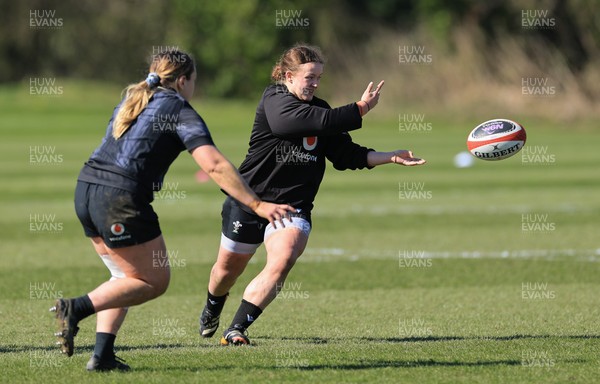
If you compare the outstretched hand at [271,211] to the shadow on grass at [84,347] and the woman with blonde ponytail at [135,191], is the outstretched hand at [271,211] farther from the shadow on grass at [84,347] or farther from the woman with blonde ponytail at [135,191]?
the shadow on grass at [84,347]

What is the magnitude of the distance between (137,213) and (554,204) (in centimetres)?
1415

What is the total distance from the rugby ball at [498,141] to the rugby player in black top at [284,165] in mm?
827

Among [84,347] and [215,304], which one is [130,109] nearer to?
[84,347]

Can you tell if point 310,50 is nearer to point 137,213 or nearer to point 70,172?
point 137,213

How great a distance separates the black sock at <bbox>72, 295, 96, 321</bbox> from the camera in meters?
7.10

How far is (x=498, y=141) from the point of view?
9.32 meters

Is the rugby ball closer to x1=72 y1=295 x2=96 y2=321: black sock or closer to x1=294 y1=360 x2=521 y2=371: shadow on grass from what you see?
x1=294 y1=360 x2=521 y2=371: shadow on grass

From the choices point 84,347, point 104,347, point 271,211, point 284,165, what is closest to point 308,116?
point 284,165

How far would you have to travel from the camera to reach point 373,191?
23562 mm

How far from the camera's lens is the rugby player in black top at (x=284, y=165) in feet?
27.6

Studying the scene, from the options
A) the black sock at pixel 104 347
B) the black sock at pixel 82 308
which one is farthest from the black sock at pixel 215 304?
the black sock at pixel 82 308

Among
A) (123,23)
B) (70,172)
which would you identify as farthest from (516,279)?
(123,23)

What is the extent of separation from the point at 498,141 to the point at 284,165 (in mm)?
1882

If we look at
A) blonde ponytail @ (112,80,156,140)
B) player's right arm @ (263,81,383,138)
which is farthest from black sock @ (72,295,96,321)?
player's right arm @ (263,81,383,138)
